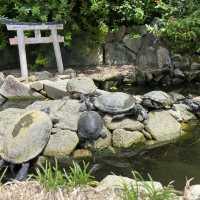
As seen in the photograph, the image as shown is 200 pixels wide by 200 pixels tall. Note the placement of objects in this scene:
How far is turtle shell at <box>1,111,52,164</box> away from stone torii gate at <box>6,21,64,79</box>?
3.28 metres

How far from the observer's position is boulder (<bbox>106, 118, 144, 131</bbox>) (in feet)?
23.7

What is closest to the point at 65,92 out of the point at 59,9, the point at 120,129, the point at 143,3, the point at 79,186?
the point at 120,129

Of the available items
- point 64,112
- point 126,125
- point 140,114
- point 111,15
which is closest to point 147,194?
point 126,125

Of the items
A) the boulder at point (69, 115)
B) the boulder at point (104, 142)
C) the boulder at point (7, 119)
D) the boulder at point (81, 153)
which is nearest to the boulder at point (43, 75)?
the boulder at point (69, 115)

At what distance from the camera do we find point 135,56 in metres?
11.1

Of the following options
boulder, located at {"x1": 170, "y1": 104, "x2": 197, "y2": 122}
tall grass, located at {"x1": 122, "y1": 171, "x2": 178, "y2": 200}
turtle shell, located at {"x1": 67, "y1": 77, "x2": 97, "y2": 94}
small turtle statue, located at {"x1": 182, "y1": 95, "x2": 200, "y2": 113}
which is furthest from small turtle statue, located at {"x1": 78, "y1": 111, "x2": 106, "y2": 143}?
tall grass, located at {"x1": 122, "y1": 171, "x2": 178, "y2": 200}

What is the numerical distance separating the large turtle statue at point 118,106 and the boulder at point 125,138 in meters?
0.31

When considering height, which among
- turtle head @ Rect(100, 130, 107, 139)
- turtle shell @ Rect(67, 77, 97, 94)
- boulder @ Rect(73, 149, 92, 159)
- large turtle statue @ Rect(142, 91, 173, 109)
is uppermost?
turtle shell @ Rect(67, 77, 97, 94)

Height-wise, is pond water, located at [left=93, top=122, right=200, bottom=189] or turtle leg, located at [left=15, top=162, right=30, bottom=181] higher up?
turtle leg, located at [left=15, top=162, right=30, bottom=181]

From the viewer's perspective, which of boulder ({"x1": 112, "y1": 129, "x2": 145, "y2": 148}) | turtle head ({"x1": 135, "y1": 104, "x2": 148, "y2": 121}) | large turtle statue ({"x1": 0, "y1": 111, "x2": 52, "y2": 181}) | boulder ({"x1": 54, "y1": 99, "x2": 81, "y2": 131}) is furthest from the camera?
turtle head ({"x1": 135, "y1": 104, "x2": 148, "y2": 121})

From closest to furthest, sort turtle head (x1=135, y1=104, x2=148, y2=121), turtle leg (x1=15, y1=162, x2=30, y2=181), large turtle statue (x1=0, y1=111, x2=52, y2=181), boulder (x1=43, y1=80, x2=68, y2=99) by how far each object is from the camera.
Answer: turtle leg (x1=15, y1=162, x2=30, y2=181)
large turtle statue (x1=0, y1=111, x2=52, y2=181)
turtle head (x1=135, y1=104, x2=148, y2=121)
boulder (x1=43, y1=80, x2=68, y2=99)

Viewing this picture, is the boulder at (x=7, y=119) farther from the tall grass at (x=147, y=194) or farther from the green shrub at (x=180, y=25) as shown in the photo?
the green shrub at (x=180, y=25)

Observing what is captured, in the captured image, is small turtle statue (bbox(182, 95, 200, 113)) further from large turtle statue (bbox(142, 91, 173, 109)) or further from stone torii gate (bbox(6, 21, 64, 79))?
stone torii gate (bbox(6, 21, 64, 79))

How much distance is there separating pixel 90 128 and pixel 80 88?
4.44 ft
